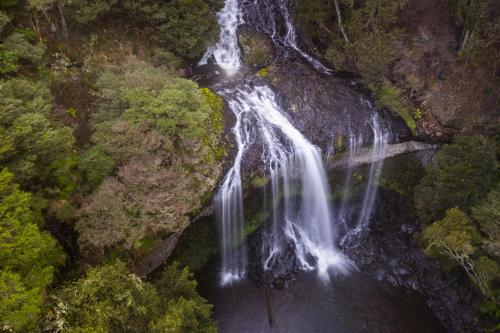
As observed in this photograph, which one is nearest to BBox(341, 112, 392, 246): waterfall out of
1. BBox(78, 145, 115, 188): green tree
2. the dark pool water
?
the dark pool water

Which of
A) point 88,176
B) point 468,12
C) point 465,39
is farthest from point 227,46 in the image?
point 465,39

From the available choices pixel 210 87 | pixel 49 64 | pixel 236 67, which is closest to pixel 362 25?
pixel 236 67

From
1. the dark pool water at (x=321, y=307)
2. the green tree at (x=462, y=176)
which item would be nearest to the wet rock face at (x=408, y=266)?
the dark pool water at (x=321, y=307)

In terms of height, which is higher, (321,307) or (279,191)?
(279,191)

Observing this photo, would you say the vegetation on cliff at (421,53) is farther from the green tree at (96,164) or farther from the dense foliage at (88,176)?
the green tree at (96,164)

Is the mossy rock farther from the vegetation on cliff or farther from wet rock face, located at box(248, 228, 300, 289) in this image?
wet rock face, located at box(248, 228, 300, 289)

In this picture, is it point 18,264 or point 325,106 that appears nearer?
point 18,264

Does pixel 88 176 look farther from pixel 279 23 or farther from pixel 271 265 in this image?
pixel 279 23
